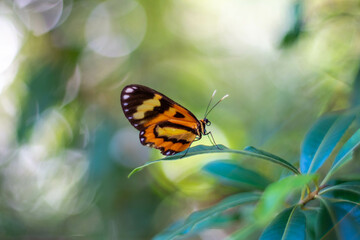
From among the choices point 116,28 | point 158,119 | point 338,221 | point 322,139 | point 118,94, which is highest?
point 116,28

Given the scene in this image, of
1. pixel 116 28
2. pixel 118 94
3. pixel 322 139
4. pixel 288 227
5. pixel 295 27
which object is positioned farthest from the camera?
pixel 116 28

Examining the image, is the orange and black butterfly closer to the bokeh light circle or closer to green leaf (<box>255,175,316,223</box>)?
green leaf (<box>255,175,316,223</box>)

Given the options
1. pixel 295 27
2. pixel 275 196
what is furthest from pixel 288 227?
pixel 295 27

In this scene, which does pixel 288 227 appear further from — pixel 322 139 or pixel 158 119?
pixel 158 119

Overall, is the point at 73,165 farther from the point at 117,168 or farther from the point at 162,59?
the point at 162,59

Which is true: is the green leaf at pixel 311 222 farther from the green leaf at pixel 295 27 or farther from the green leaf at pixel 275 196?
the green leaf at pixel 295 27

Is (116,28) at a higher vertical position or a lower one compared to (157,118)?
higher
